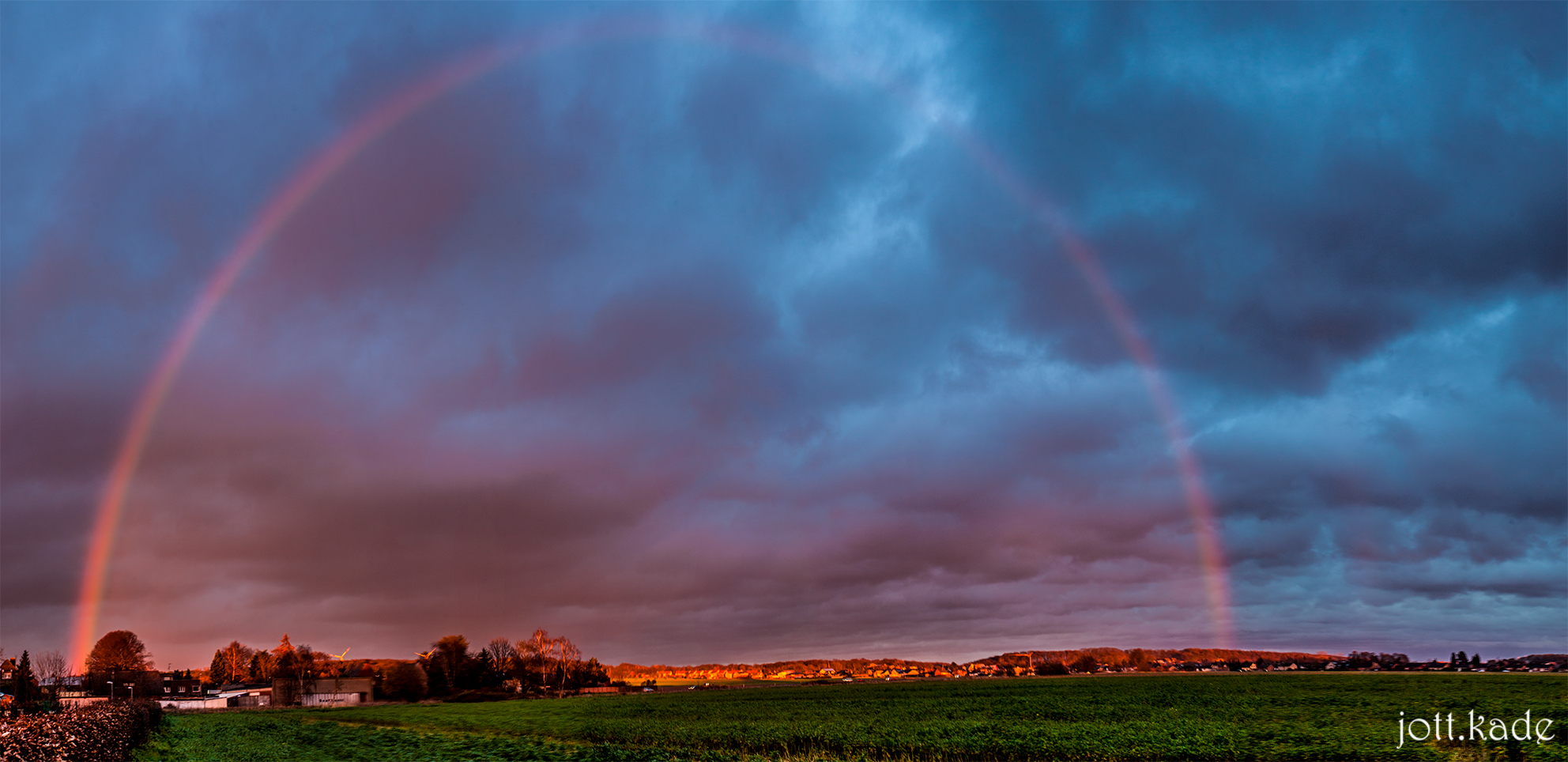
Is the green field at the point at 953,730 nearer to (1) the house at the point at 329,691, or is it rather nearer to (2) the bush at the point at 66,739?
(2) the bush at the point at 66,739

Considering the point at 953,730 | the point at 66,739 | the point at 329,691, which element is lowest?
the point at 329,691

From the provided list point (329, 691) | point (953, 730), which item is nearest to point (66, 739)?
point (953, 730)

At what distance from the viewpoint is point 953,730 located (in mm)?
54969

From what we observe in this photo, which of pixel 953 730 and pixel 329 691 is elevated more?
pixel 953 730

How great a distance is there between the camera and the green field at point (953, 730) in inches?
1757

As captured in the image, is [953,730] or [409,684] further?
[409,684]

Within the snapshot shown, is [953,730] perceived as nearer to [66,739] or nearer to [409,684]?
[66,739]

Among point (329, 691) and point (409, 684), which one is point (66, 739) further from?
point (329, 691)

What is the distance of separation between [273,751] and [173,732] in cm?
2910

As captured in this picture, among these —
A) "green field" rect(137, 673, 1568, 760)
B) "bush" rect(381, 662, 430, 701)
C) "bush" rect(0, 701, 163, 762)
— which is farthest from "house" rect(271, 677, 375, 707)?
"bush" rect(0, 701, 163, 762)

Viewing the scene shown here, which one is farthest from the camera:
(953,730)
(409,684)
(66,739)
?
(409,684)

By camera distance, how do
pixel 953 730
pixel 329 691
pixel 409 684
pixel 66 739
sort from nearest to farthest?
pixel 66 739
pixel 953 730
pixel 329 691
pixel 409 684

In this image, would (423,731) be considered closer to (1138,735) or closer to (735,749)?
(735,749)

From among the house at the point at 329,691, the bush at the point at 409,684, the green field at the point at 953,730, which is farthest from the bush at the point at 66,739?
the bush at the point at 409,684
